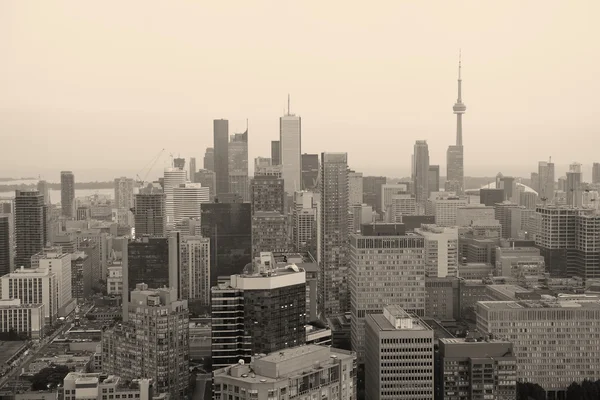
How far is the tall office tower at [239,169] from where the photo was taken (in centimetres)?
1867

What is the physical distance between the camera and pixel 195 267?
15602 millimetres

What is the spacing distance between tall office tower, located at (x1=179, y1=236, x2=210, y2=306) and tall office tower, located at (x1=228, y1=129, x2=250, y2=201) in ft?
7.64

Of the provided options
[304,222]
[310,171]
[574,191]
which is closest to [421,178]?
[310,171]

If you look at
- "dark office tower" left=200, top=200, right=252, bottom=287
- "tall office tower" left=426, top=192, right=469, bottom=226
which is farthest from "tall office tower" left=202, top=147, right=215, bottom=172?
"tall office tower" left=426, top=192, right=469, bottom=226

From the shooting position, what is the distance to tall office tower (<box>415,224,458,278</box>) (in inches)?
629

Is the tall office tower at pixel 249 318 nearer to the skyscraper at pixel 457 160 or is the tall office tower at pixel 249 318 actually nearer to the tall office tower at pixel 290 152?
the skyscraper at pixel 457 160

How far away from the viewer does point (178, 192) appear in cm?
1841

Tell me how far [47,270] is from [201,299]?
398 centimetres

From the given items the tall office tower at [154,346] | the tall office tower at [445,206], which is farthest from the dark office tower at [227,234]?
the tall office tower at [445,206]

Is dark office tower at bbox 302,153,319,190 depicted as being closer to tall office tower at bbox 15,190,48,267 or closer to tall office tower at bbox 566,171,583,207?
tall office tower at bbox 566,171,583,207

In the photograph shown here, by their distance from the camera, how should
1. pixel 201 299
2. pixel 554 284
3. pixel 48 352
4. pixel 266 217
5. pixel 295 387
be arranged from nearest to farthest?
1. pixel 295 387
2. pixel 48 352
3. pixel 201 299
4. pixel 554 284
5. pixel 266 217

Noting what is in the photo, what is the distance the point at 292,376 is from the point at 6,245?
12.5 meters

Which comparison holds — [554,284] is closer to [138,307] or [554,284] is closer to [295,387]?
[138,307]

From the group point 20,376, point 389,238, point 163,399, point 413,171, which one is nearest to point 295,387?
point 163,399
